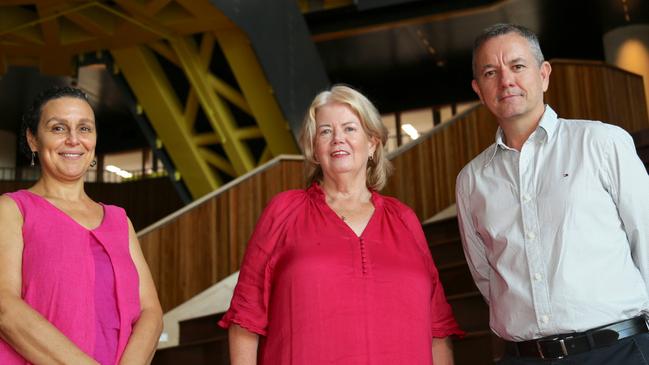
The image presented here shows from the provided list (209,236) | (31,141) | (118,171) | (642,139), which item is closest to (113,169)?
(118,171)

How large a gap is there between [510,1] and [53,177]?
8.18m

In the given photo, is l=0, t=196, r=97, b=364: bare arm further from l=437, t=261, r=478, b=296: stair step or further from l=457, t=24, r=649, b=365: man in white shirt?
l=437, t=261, r=478, b=296: stair step

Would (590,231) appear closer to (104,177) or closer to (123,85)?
(123,85)

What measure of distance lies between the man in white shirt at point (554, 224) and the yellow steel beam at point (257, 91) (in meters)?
4.95

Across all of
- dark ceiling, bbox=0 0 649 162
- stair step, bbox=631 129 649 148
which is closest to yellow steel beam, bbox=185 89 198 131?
dark ceiling, bbox=0 0 649 162

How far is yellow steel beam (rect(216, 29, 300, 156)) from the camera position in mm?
6824

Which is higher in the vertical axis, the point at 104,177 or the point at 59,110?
the point at 104,177

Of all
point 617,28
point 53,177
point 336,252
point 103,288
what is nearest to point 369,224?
point 336,252

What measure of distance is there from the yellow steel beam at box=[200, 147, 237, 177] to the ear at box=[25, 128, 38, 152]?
5.90 m

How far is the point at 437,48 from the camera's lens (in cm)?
1098

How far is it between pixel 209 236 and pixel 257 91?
64.0 inches

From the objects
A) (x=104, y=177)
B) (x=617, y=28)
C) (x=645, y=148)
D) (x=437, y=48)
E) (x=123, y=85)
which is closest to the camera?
(x=645, y=148)

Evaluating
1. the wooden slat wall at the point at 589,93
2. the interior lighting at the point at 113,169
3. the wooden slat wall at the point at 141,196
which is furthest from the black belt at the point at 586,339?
the interior lighting at the point at 113,169

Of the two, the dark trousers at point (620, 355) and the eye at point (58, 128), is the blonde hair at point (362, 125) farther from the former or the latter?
the dark trousers at point (620, 355)
